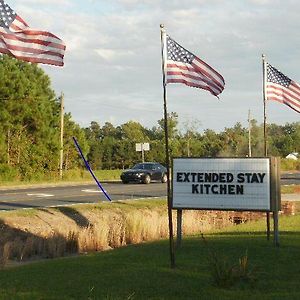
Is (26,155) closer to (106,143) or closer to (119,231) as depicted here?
(119,231)

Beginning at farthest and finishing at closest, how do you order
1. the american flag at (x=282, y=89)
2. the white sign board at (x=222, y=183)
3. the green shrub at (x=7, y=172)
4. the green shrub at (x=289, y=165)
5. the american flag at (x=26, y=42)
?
the green shrub at (x=289, y=165)
the green shrub at (x=7, y=172)
the american flag at (x=282, y=89)
the white sign board at (x=222, y=183)
the american flag at (x=26, y=42)

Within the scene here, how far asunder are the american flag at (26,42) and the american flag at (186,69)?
6.26 feet

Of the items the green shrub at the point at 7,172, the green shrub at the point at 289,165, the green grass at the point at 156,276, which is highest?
the green shrub at the point at 289,165

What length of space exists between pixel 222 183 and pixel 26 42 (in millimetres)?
5651

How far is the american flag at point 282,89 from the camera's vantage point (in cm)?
1664

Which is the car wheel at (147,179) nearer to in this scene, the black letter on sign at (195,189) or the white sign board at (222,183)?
the white sign board at (222,183)

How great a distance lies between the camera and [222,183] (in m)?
14.6

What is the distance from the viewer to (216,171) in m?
14.6

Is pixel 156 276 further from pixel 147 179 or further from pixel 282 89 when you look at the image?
pixel 147 179

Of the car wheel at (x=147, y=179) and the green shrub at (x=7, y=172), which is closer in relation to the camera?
the car wheel at (x=147, y=179)

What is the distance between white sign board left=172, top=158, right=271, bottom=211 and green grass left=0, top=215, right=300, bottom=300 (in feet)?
2.79

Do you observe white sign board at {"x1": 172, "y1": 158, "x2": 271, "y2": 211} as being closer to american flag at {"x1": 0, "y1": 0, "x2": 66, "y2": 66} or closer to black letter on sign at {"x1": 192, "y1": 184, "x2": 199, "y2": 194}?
black letter on sign at {"x1": 192, "y1": 184, "x2": 199, "y2": 194}

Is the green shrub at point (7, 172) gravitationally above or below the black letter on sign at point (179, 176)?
above

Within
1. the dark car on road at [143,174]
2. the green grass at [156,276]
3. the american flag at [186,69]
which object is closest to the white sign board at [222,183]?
the green grass at [156,276]
